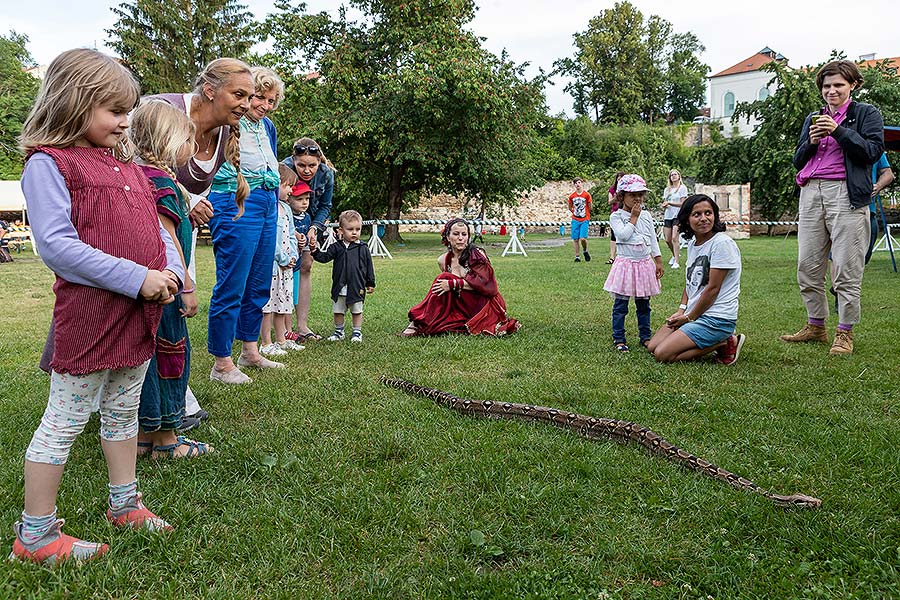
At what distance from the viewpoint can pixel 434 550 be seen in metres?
2.59

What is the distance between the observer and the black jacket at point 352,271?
268 inches

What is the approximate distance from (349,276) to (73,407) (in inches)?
174

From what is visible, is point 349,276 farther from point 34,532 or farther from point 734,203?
point 734,203

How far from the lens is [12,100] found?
33.0 metres

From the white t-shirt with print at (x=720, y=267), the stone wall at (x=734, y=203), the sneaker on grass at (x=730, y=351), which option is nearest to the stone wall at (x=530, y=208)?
the stone wall at (x=734, y=203)

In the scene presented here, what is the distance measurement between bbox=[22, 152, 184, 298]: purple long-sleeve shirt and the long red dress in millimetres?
4915

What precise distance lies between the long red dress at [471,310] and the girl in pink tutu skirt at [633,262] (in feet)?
4.31

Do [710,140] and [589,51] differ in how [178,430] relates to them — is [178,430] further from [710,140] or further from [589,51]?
[589,51]

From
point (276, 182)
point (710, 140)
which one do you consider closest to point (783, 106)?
point (276, 182)

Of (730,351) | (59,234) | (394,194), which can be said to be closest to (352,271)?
(730,351)

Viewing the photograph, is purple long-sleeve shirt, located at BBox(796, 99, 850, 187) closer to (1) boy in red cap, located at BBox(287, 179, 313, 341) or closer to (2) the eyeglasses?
(2) the eyeglasses

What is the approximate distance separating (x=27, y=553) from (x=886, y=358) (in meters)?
6.23

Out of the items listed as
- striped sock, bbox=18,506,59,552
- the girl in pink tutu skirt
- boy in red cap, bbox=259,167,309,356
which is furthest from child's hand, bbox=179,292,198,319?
the girl in pink tutu skirt

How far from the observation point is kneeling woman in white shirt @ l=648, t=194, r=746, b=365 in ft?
18.1
